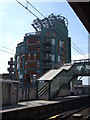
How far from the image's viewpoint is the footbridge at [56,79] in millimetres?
30438

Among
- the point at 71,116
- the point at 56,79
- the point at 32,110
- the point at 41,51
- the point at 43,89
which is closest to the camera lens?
the point at 71,116

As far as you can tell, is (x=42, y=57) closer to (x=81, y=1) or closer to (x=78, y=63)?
(x=78, y=63)

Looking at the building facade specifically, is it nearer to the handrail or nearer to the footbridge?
the footbridge

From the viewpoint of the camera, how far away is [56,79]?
3322cm

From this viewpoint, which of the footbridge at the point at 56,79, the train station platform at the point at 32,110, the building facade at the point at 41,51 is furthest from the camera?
the building facade at the point at 41,51

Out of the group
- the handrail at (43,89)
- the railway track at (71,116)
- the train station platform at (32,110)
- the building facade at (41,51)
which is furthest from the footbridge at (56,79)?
the building facade at (41,51)

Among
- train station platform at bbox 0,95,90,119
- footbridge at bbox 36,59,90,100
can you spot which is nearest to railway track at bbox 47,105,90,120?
train station platform at bbox 0,95,90,119

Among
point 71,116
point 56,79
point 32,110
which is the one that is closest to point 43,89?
point 56,79

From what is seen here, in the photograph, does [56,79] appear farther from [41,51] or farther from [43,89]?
[41,51]

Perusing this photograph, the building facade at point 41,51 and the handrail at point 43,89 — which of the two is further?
the building facade at point 41,51

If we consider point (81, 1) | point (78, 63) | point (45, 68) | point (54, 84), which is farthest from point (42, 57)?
point (81, 1)

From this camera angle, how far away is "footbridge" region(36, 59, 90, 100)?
30438 mm

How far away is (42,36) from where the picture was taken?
72.9 m

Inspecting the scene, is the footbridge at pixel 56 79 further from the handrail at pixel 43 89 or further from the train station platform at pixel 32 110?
the train station platform at pixel 32 110
